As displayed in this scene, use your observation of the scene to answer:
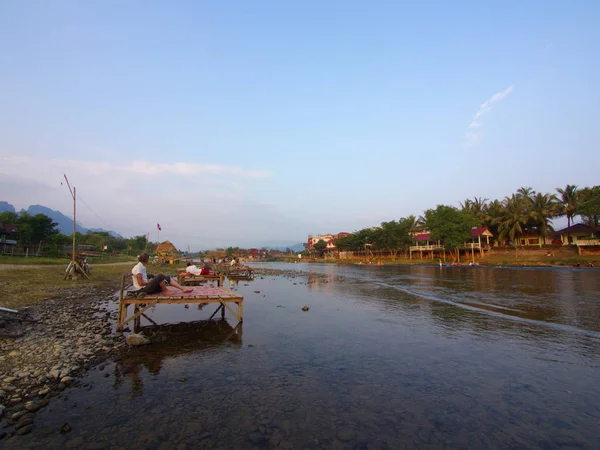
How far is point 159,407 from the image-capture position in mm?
6957

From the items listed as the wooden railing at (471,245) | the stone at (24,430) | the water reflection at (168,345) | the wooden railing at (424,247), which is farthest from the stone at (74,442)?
the wooden railing at (424,247)

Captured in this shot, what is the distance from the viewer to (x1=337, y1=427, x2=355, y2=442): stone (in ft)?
19.7

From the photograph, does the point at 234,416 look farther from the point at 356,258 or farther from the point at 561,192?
the point at 356,258

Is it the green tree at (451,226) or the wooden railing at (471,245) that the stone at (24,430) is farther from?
the wooden railing at (471,245)

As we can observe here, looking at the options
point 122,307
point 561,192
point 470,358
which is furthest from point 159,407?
point 561,192

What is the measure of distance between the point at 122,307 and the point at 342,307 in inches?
508

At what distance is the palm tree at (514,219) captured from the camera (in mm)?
73300

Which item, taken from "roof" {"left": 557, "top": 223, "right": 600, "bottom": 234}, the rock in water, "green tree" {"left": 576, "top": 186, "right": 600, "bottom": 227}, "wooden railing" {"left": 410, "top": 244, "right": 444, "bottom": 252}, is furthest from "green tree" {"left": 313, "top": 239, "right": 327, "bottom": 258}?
the rock in water

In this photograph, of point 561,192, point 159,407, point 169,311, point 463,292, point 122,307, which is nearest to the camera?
point 159,407

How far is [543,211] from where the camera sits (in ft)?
235

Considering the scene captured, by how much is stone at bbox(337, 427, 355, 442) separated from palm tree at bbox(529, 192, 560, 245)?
3261 inches

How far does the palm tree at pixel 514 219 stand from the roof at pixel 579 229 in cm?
759

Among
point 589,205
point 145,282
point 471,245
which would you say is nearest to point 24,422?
point 145,282

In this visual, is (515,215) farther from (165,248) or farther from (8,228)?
(8,228)
